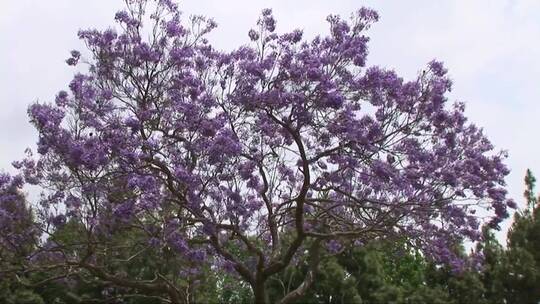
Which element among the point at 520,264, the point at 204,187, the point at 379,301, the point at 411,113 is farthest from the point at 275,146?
the point at 520,264

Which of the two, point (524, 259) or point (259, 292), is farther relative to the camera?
point (524, 259)

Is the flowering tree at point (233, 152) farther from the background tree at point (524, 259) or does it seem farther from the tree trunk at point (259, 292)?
the background tree at point (524, 259)

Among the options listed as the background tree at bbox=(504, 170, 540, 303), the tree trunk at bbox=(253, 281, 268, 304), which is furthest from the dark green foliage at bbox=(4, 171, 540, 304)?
the tree trunk at bbox=(253, 281, 268, 304)

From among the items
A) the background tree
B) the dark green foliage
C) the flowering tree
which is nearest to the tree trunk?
the flowering tree

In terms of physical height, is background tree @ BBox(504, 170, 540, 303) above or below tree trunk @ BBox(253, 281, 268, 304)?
Answer: above

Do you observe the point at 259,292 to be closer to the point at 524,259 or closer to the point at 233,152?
the point at 233,152

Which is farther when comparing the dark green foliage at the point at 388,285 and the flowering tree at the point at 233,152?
the dark green foliage at the point at 388,285

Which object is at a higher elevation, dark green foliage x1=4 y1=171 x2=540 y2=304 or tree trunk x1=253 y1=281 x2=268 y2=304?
dark green foliage x1=4 y1=171 x2=540 y2=304

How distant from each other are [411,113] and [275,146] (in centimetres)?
223

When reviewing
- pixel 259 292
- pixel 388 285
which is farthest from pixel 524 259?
pixel 259 292

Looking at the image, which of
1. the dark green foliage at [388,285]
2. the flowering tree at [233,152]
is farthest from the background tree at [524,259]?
the flowering tree at [233,152]

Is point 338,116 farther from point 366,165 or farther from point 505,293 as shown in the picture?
point 505,293

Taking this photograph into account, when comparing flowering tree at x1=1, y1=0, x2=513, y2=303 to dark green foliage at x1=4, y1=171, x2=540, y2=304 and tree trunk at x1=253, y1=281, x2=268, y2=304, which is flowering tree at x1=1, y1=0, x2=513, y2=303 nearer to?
tree trunk at x1=253, y1=281, x2=268, y2=304

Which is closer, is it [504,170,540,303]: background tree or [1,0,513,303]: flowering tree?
[1,0,513,303]: flowering tree
